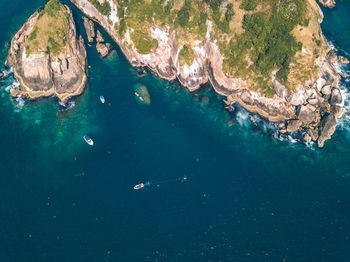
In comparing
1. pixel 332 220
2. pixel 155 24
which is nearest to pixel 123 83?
pixel 155 24

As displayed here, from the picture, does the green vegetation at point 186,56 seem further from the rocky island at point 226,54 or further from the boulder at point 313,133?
the boulder at point 313,133

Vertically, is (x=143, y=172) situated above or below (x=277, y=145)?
below

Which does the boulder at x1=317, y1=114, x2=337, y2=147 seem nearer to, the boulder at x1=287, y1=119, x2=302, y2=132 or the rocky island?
the rocky island

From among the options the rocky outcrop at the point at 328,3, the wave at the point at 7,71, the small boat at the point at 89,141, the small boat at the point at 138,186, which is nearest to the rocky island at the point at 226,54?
the wave at the point at 7,71

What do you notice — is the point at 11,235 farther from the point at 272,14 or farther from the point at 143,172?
the point at 272,14

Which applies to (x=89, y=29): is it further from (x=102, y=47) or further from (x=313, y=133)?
(x=313, y=133)
